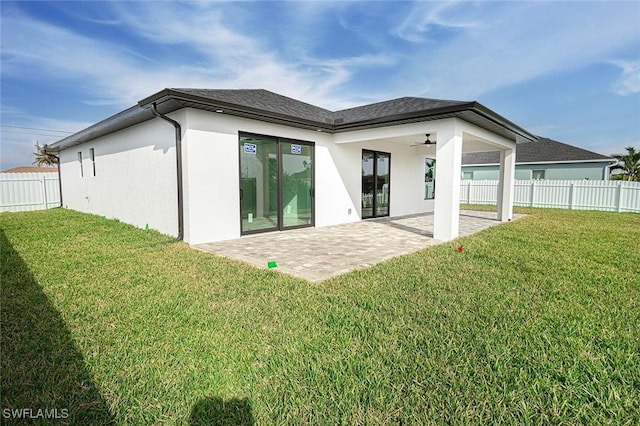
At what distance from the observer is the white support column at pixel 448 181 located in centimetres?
689

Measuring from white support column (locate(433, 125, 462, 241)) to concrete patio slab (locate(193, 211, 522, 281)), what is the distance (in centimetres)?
48

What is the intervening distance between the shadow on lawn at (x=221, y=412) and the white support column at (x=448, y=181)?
643cm

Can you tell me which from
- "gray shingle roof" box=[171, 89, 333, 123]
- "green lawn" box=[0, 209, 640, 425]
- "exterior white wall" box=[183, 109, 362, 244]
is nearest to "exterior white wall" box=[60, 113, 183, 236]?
"exterior white wall" box=[183, 109, 362, 244]

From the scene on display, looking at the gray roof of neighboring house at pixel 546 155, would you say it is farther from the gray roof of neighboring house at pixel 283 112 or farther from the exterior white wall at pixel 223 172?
the exterior white wall at pixel 223 172

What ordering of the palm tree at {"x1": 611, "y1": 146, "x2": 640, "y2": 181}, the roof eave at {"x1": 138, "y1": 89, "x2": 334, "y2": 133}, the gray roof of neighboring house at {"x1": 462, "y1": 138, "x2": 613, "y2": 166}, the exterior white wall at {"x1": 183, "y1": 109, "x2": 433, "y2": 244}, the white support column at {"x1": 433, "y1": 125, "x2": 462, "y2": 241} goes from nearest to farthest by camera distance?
the roof eave at {"x1": 138, "y1": 89, "x2": 334, "y2": 133}, the exterior white wall at {"x1": 183, "y1": 109, "x2": 433, "y2": 244}, the white support column at {"x1": 433, "y1": 125, "x2": 462, "y2": 241}, the gray roof of neighboring house at {"x1": 462, "y1": 138, "x2": 613, "y2": 166}, the palm tree at {"x1": 611, "y1": 146, "x2": 640, "y2": 181}

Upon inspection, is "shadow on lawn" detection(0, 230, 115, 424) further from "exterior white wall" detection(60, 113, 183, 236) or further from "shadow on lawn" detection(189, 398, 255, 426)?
"exterior white wall" detection(60, 113, 183, 236)

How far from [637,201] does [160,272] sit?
19726 millimetres

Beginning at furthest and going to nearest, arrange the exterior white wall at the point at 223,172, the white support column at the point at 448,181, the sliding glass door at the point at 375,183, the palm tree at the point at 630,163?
the palm tree at the point at 630,163 < the sliding glass door at the point at 375,183 < the white support column at the point at 448,181 < the exterior white wall at the point at 223,172

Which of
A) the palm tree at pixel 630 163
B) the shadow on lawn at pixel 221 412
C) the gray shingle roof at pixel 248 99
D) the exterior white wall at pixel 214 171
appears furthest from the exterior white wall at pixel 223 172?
the palm tree at pixel 630 163

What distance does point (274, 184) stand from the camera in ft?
26.2

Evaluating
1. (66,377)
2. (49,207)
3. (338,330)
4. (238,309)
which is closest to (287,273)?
(238,309)

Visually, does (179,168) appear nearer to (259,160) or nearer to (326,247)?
(259,160)

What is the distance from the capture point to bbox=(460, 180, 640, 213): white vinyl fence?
47.1ft

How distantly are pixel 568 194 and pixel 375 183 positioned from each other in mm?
12198
